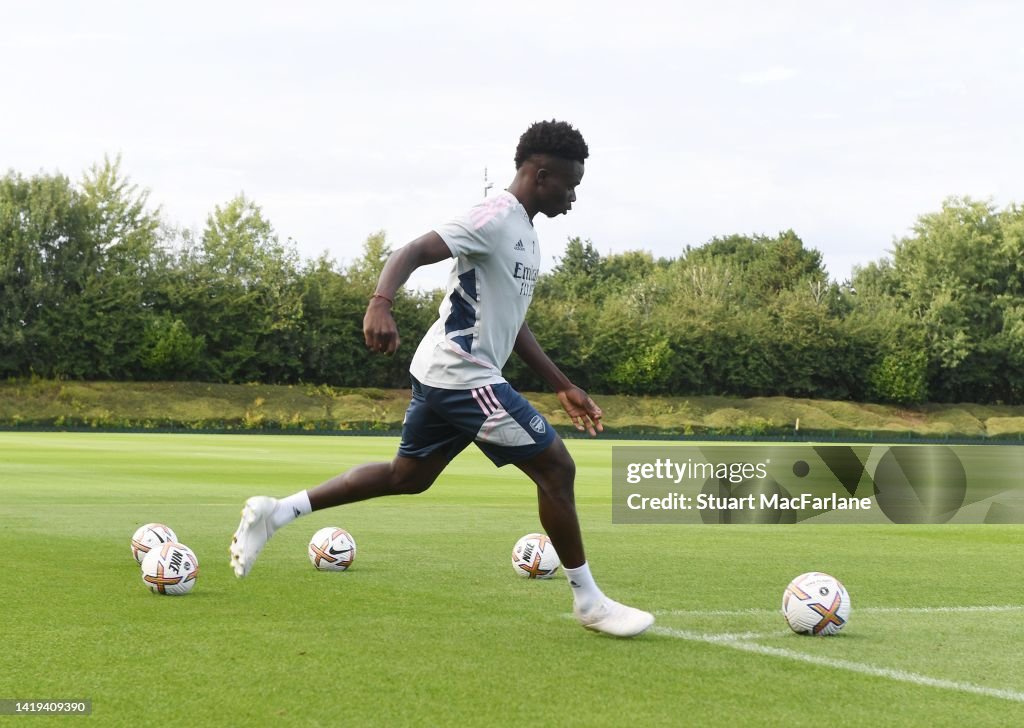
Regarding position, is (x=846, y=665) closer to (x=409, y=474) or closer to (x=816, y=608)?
(x=816, y=608)

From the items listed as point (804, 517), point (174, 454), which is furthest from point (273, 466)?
point (804, 517)

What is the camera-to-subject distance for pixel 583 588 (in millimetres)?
6312

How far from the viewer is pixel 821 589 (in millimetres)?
6348

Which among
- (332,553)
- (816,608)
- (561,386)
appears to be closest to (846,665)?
(816,608)

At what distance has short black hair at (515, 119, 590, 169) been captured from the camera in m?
6.39

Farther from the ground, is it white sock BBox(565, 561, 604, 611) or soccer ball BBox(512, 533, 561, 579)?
white sock BBox(565, 561, 604, 611)

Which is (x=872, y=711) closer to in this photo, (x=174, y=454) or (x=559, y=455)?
(x=559, y=455)

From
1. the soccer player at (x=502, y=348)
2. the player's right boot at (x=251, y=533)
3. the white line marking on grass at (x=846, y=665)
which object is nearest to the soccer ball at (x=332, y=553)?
the player's right boot at (x=251, y=533)

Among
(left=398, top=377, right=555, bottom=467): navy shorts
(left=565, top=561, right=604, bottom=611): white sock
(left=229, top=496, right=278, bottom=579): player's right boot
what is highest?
(left=398, top=377, right=555, bottom=467): navy shorts

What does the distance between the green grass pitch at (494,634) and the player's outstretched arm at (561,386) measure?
1.13m

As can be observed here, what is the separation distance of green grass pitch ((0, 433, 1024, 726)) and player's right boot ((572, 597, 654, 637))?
0.08 meters

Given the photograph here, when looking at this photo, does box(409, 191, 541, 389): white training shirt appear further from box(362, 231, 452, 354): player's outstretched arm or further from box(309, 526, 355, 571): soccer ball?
box(309, 526, 355, 571): soccer ball

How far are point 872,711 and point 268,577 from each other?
16.2 ft

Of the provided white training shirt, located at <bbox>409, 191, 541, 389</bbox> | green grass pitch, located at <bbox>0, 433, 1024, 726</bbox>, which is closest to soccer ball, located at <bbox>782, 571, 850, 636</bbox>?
green grass pitch, located at <bbox>0, 433, 1024, 726</bbox>
